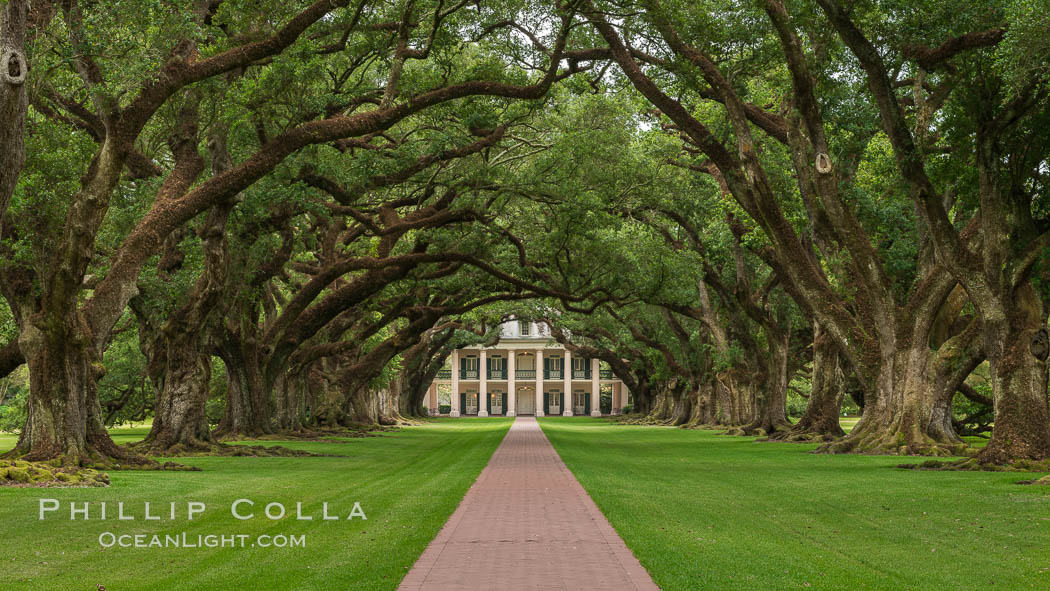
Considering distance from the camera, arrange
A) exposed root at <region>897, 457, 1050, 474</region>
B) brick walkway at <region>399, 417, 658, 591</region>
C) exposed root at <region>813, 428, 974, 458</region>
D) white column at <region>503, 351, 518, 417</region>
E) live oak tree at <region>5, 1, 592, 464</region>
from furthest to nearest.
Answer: white column at <region>503, 351, 518, 417</region>
exposed root at <region>813, 428, 974, 458</region>
exposed root at <region>897, 457, 1050, 474</region>
live oak tree at <region>5, 1, 592, 464</region>
brick walkway at <region>399, 417, 658, 591</region>

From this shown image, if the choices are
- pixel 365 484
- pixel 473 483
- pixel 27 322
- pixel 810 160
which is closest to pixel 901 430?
pixel 810 160

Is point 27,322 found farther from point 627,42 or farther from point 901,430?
point 901,430

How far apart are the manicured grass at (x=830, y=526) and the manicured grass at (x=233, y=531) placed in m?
2.31

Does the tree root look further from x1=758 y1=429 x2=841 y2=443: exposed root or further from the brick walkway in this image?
x1=758 y1=429 x2=841 y2=443: exposed root

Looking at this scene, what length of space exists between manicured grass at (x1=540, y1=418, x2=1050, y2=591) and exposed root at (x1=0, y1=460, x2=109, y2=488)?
7.54 m

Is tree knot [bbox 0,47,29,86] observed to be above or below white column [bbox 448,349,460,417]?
above

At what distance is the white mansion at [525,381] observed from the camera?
94.1 meters

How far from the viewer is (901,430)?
2084 centimetres

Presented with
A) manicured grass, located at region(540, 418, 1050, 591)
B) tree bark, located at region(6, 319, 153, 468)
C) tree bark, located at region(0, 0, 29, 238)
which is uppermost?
tree bark, located at region(0, 0, 29, 238)

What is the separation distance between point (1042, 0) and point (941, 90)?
742 centimetres

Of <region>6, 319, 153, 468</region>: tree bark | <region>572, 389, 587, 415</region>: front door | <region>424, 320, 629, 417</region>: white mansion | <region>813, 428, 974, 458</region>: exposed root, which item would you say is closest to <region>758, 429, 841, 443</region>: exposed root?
<region>813, 428, 974, 458</region>: exposed root

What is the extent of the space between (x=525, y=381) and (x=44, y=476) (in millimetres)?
82601

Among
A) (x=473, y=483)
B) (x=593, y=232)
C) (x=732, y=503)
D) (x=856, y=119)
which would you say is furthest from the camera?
(x=593, y=232)

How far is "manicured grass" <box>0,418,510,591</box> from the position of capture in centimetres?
698
